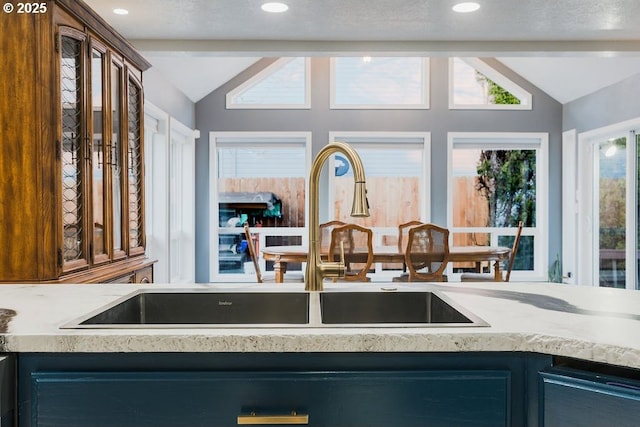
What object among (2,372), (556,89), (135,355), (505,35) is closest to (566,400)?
(135,355)

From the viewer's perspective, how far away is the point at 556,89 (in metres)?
6.41

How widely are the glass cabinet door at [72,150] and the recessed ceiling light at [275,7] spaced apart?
131 centimetres

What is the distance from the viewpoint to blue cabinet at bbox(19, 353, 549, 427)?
1011 millimetres

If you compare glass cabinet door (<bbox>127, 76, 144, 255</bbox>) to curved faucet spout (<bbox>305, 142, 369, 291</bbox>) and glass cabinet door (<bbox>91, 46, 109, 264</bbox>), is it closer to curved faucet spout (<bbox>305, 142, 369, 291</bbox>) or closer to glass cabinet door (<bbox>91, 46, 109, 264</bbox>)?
glass cabinet door (<bbox>91, 46, 109, 264</bbox>)

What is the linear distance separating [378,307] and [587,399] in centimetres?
66

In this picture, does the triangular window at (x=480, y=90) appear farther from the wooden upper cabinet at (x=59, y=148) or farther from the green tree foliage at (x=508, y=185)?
the wooden upper cabinet at (x=59, y=148)

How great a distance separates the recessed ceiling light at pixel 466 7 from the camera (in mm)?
3365

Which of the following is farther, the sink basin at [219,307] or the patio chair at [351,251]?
the patio chair at [351,251]

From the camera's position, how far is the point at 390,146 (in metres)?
6.80

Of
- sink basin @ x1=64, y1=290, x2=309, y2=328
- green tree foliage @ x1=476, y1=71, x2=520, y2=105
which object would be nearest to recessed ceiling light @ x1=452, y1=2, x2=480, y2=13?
sink basin @ x1=64, y1=290, x2=309, y2=328

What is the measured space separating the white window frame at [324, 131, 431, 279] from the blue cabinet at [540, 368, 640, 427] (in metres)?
5.76

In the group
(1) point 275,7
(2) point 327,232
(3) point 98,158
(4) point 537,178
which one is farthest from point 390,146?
(3) point 98,158

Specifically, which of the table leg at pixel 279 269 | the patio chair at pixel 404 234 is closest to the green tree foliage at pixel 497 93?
the patio chair at pixel 404 234

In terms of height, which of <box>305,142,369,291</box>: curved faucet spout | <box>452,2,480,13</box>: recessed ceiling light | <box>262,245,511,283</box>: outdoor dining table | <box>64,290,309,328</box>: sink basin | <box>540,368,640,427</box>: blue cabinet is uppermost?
<box>452,2,480,13</box>: recessed ceiling light
